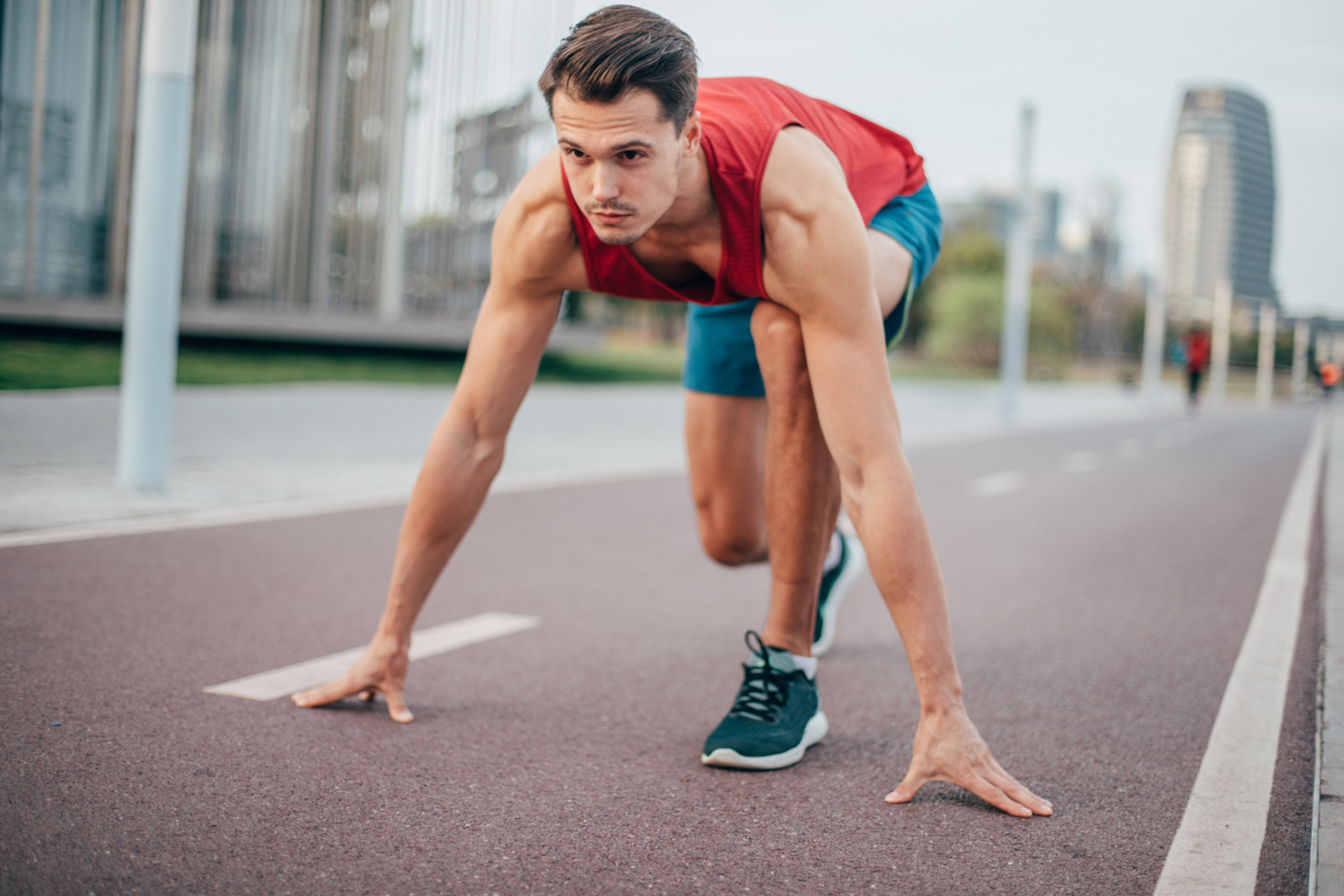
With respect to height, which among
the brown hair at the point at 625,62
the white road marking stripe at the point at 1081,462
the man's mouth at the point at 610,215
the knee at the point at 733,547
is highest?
the brown hair at the point at 625,62

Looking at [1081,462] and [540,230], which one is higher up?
[540,230]

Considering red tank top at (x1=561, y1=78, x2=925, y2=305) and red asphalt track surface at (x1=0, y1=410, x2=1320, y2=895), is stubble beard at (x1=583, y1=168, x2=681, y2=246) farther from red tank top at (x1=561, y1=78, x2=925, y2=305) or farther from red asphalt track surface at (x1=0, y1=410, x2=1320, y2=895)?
red asphalt track surface at (x1=0, y1=410, x2=1320, y2=895)

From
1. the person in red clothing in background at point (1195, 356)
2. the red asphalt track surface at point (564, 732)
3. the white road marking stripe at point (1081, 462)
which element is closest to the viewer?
the red asphalt track surface at point (564, 732)

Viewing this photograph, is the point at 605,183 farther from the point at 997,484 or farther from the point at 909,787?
the point at 997,484

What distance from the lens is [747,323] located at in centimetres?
343

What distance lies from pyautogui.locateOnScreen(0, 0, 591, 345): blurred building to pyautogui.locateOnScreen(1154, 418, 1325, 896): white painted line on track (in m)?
10.6

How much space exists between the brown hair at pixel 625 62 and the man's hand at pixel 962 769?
54.2 inches

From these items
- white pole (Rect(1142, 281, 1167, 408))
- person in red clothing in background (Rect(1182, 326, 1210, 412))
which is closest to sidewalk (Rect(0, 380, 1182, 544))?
person in red clothing in background (Rect(1182, 326, 1210, 412))

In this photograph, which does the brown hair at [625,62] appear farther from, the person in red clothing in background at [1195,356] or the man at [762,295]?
the person in red clothing in background at [1195,356]

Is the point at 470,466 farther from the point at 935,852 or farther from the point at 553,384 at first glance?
the point at 553,384

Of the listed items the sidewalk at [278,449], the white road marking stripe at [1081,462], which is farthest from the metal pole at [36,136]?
the white road marking stripe at [1081,462]

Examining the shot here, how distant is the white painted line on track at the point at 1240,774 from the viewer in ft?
7.50

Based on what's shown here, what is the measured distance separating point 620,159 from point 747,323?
1131 mm

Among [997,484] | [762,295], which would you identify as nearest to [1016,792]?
[762,295]
